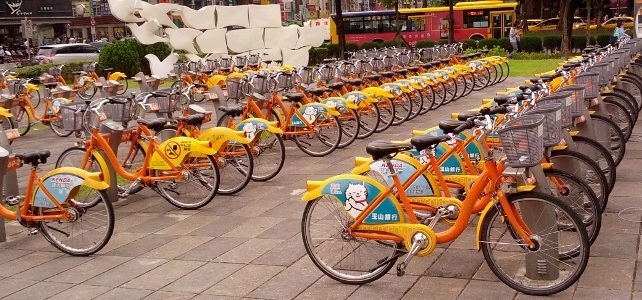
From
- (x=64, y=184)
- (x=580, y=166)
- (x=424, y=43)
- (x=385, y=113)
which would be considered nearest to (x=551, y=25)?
(x=424, y=43)

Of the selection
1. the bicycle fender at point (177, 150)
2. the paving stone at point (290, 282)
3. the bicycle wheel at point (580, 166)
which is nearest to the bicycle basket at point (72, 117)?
the bicycle fender at point (177, 150)

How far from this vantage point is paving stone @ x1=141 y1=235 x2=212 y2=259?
226 inches

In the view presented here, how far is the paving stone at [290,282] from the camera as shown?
4.76 meters

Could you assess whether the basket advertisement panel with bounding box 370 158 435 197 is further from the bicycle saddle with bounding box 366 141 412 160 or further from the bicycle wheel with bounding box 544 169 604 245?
the bicycle wheel with bounding box 544 169 604 245

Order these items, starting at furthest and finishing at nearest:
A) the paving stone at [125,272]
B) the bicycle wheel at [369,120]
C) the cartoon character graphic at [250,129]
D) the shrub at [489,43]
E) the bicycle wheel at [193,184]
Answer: the shrub at [489,43], the bicycle wheel at [369,120], the cartoon character graphic at [250,129], the bicycle wheel at [193,184], the paving stone at [125,272]

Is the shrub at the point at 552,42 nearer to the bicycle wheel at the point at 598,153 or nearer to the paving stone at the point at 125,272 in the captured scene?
the bicycle wheel at the point at 598,153

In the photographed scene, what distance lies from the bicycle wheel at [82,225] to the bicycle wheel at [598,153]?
3.46 meters

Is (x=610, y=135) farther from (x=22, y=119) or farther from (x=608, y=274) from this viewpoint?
(x=22, y=119)

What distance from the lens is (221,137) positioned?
7.28m

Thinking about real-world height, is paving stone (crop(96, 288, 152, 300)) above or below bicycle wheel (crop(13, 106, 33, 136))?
below

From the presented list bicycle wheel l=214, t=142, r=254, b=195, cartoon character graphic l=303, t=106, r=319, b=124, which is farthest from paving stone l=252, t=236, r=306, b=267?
cartoon character graphic l=303, t=106, r=319, b=124

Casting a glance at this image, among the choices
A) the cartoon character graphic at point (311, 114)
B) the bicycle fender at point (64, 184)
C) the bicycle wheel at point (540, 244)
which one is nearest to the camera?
the bicycle wheel at point (540, 244)

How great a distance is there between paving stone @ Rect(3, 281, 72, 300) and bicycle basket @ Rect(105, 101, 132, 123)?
251cm

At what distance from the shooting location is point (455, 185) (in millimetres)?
5559
